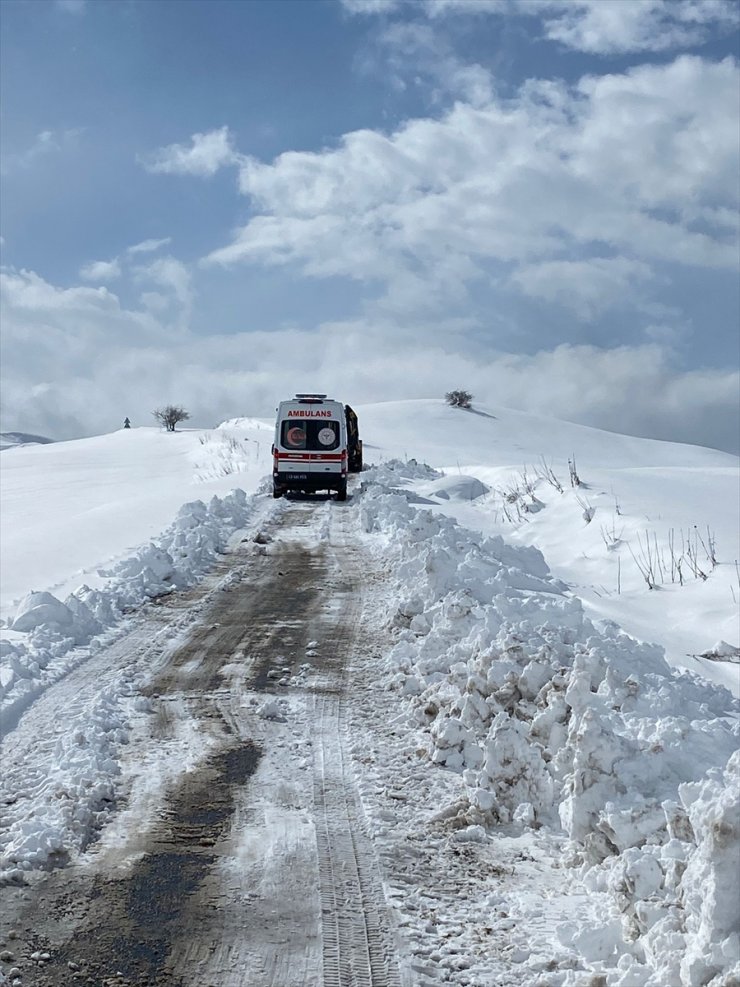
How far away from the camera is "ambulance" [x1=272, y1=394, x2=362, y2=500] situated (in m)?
23.5

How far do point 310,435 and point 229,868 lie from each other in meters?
19.3

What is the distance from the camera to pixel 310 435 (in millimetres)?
23672

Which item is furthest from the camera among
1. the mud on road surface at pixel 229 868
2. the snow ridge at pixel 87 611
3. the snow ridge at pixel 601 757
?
the snow ridge at pixel 87 611

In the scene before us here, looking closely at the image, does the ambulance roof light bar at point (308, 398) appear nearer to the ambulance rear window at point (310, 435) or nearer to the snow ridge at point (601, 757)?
the ambulance rear window at point (310, 435)

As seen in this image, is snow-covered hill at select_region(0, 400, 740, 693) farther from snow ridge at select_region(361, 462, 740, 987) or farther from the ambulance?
the ambulance

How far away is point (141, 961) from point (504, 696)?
10.3ft

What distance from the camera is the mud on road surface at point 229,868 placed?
12.7 ft

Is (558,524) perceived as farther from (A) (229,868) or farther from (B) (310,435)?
(A) (229,868)

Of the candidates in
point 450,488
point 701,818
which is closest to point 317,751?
point 701,818

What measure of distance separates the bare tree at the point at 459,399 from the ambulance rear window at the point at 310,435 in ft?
190

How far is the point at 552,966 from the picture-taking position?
3832 millimetres

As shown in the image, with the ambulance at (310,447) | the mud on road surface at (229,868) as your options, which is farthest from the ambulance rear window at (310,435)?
the mud on road surface at (229,868)

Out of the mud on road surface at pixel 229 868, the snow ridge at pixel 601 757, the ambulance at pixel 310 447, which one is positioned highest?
the ambulance at pixel 310 447

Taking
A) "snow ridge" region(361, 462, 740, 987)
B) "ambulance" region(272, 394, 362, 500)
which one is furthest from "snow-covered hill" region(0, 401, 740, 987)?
"ambulance" region(272, 394, 362, 500)
